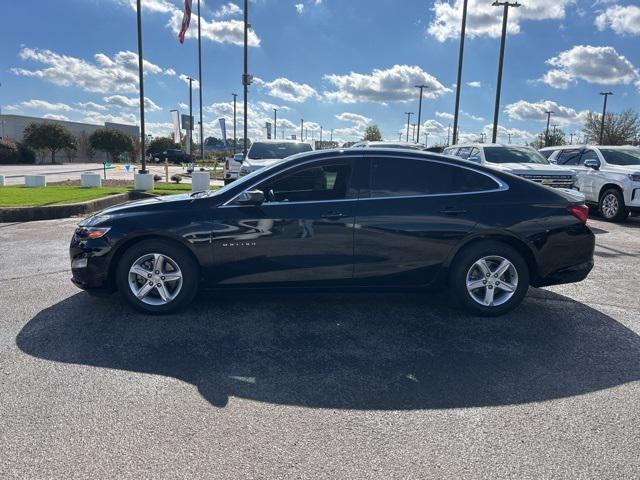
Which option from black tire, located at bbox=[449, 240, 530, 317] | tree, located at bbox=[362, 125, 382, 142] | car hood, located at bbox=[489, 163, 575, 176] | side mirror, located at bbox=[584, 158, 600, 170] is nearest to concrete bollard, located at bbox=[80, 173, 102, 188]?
car hood, located at bbox=[489, 163, 575, 176]

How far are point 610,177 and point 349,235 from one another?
9.96 meters

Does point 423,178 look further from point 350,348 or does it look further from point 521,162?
point 521,162

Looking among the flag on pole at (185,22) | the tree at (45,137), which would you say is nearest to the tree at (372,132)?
the tree at (45,137)

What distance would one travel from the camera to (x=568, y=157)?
13.6 metres

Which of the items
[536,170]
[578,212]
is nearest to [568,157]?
[536,170]

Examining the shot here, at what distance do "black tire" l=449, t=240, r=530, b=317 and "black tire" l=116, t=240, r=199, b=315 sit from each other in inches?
98.3

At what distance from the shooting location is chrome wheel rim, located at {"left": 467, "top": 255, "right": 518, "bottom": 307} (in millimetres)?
4695

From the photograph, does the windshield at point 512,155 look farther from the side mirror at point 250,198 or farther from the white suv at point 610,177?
the side mirror at point 250,198

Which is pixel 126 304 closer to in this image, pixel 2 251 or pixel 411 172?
pixel 411 172

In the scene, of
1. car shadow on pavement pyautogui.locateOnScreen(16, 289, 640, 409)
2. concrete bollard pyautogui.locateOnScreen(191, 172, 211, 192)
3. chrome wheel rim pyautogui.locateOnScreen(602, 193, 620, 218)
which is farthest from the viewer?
concrete bollard pyautogui.locateOnScreen(191, 172, 211, 192)

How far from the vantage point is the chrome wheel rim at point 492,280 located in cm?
470

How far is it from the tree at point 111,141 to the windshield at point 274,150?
181ft

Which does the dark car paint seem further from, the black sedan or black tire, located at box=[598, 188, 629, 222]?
black tire, located at box=[598, 188, 629, 222]

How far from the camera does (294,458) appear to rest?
2.55m
